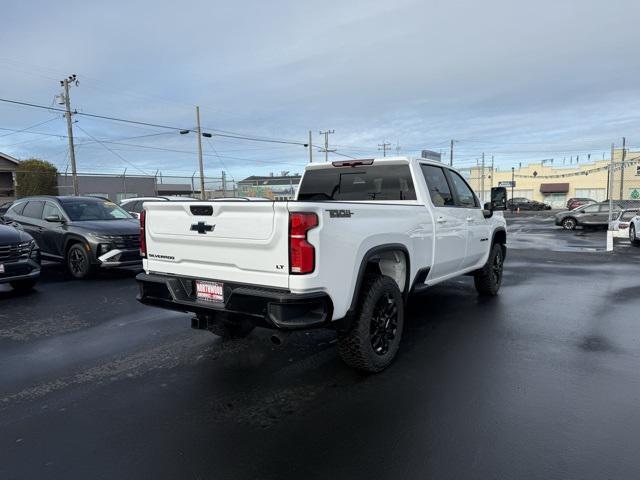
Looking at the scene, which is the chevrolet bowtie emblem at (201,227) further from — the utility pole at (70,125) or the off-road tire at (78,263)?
the utility pole at (70,125)

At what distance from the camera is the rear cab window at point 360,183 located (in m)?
5.30

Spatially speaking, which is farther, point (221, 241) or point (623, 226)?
point (623, 226)

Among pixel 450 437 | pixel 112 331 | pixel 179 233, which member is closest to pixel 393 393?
pixel 450 437

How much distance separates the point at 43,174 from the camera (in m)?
36.4

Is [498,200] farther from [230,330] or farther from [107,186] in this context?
[107,186]

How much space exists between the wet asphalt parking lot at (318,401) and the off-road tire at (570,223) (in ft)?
65.2

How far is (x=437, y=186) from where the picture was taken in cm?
556

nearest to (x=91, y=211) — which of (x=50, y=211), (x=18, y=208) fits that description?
(x=50, y=211)

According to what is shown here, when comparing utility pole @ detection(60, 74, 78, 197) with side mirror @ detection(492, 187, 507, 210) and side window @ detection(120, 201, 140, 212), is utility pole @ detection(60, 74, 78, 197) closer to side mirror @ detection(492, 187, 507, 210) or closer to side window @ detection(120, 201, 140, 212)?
side window @ detection(120, 201, 140, 212)

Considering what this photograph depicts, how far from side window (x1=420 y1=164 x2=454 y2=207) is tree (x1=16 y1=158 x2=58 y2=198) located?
37.4 metres

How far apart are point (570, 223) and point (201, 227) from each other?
80.4 ft

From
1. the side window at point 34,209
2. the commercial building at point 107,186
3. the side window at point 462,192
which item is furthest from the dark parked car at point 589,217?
the commercial building at point 107,186

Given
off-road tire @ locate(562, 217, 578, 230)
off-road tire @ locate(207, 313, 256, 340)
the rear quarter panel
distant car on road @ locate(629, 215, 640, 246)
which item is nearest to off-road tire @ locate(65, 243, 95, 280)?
off-road tire @ locate(207, 313, 256, 340)

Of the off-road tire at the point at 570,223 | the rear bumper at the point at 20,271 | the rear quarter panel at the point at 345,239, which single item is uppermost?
the rear quarter panel at the point at 345,239
